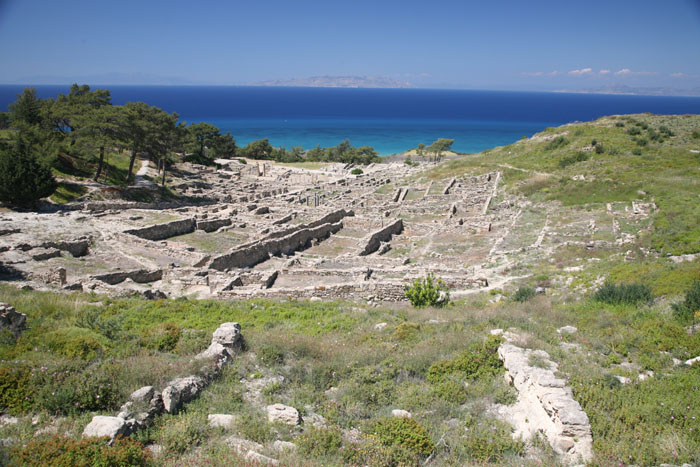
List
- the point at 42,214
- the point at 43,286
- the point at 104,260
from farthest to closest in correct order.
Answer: the point at 42,214, the point at 104,260, the point at 43,286

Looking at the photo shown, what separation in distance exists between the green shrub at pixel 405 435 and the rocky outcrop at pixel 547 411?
1.59 metres

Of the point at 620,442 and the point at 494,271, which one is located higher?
the point at 620,442

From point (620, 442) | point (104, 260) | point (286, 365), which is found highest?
point (620, 442)

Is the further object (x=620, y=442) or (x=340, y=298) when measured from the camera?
(x=340, y=298)

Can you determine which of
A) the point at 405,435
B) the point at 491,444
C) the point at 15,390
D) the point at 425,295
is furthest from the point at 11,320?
the point at 425,295

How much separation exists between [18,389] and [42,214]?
2470 centimetres

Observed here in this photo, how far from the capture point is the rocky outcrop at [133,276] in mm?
17719

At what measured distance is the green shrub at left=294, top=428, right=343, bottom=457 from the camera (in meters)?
6.23

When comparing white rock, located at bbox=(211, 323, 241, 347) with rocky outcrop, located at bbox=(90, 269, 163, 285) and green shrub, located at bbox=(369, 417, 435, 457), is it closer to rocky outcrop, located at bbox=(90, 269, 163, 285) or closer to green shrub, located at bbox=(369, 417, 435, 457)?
green shrub, located at bbox=(369, 417, 435, 457)

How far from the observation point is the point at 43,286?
51.6 ft

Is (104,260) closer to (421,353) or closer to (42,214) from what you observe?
(42,214)

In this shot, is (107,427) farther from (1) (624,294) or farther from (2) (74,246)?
(2) (74,246)

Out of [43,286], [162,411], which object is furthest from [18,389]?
[43,286]

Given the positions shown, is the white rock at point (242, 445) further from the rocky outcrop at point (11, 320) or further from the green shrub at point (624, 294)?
the green shrub at point (624, 294)
